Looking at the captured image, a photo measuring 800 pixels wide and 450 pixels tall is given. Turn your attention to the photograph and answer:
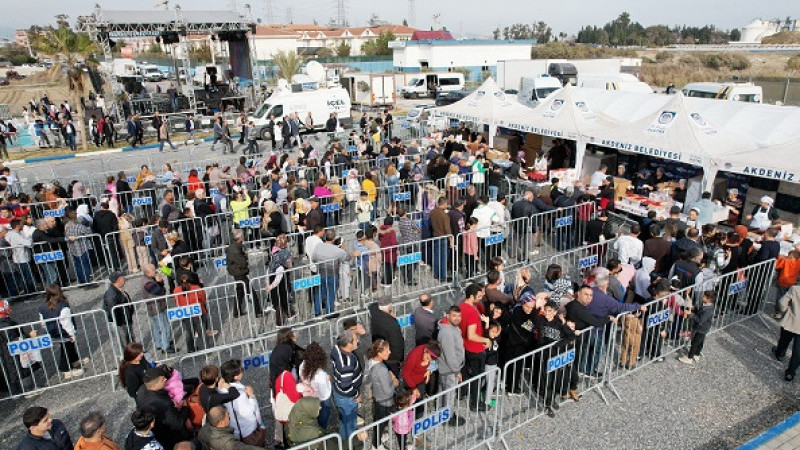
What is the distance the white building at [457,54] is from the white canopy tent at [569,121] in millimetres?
40307

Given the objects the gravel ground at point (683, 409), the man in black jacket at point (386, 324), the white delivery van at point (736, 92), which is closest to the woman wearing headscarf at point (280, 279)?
the man in black jacket at point (386, 324)

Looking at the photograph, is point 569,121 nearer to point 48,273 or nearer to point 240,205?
point 240,205

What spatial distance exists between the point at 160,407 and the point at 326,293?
12.7ft

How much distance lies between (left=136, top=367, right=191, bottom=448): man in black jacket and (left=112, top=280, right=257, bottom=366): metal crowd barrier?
2390 mm

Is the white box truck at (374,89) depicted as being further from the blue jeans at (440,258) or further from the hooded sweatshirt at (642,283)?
the hooded sweatshirt at (642,283)

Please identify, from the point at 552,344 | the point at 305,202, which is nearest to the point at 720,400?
the point at 552,344

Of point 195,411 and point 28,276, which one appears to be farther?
point 28,276

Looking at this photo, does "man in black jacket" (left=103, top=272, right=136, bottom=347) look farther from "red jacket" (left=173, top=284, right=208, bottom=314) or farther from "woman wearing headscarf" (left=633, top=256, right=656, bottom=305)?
"woman wearing headscarf" (left=633, top=256, right=656, bottom=305)

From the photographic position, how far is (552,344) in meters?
5.89

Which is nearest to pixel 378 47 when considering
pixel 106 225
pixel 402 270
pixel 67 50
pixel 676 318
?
pixel 67 50

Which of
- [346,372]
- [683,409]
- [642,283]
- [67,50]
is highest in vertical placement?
[67,50]

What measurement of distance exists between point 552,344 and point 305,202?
6.49 m

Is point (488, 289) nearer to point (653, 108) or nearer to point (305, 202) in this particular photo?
point (305, 202)

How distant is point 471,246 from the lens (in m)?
9.51
